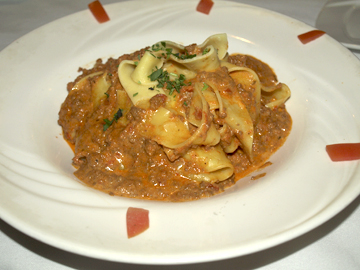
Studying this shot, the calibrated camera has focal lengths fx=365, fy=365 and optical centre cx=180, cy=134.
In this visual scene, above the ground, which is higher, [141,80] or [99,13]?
[99,13]

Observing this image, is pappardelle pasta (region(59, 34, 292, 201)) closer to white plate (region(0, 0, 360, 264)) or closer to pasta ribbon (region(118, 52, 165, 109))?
pasta ribbon (region(118, 52, 165, 109))

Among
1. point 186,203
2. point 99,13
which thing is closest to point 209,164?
point 186,203

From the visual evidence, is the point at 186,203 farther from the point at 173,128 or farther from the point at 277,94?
the point at 277,94

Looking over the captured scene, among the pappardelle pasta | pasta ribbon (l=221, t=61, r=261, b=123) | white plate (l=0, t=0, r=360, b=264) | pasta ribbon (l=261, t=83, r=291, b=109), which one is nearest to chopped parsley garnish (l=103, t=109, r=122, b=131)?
the pappardelle pasta

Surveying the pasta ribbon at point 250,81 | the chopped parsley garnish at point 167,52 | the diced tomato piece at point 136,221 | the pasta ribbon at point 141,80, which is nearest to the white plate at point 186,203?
the diced tomato piece at point 136,221

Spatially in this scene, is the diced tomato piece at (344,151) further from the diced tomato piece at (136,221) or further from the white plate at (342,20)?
the white plate at (342,20)
